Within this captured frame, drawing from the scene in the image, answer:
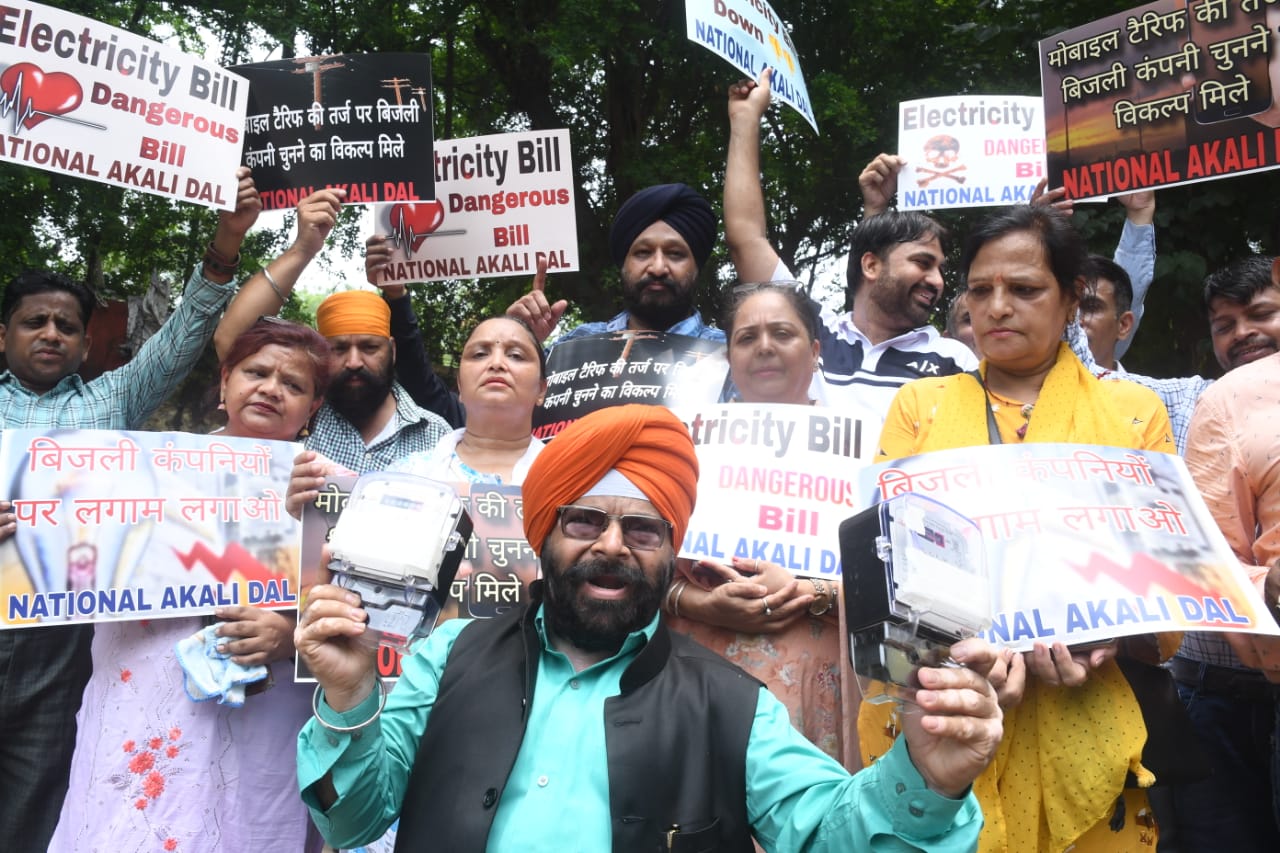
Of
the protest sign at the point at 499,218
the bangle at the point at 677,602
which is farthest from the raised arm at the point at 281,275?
the bangle at the point at 677,602

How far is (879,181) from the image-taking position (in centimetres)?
586

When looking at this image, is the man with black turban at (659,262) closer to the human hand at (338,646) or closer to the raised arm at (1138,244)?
the raised arm at (1138,244)

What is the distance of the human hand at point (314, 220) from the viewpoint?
4.89 meters

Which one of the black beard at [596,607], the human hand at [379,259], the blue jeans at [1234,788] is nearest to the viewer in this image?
the black beard at [596,607]

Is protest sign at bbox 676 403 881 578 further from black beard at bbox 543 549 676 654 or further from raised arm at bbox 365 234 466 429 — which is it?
raised arm at bbox 365 234 466 429

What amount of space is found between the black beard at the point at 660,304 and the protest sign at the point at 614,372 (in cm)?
19

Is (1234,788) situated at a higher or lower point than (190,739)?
lower

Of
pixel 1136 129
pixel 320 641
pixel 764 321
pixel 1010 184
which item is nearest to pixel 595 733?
pixel 320 641

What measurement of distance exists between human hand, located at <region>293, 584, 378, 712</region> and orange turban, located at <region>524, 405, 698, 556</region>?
60 centimetres

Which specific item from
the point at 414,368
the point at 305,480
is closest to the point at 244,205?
the point at 414,368

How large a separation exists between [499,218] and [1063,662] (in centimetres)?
393

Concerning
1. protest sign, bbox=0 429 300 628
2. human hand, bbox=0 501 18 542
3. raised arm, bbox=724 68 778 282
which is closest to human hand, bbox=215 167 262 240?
protest sign, bbox=0 429 300 628

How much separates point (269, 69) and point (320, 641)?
3.98m

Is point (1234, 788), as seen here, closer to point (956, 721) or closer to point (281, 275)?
point (956, 721)
